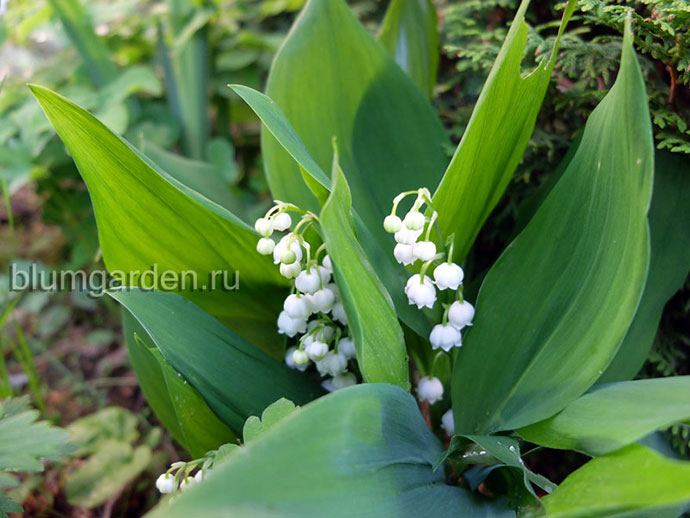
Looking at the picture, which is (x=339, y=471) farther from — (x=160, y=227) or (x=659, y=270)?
(x=659, y=270)

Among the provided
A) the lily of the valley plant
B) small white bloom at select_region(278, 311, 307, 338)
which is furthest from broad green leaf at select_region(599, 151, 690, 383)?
small white bloom at select_region(278, 311, 307, 338)

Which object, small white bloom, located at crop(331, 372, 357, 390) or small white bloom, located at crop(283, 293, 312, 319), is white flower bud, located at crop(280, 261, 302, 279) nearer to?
small white bloom, located at crop(283, 293, 312, 319)

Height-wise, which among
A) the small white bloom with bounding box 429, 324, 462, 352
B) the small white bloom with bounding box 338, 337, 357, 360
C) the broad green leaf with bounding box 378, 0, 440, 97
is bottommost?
the small white bloom with bounding box 338, 337, 357, 360

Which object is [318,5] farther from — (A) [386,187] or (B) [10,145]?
(B) [10,145]

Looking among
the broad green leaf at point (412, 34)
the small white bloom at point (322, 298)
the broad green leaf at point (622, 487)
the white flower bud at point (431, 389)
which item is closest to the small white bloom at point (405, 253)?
the small white bloom at point (322, 298)

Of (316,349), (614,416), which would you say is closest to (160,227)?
(316,349)

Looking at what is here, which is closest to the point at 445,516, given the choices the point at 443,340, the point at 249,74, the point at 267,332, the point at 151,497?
the point at 443,340
